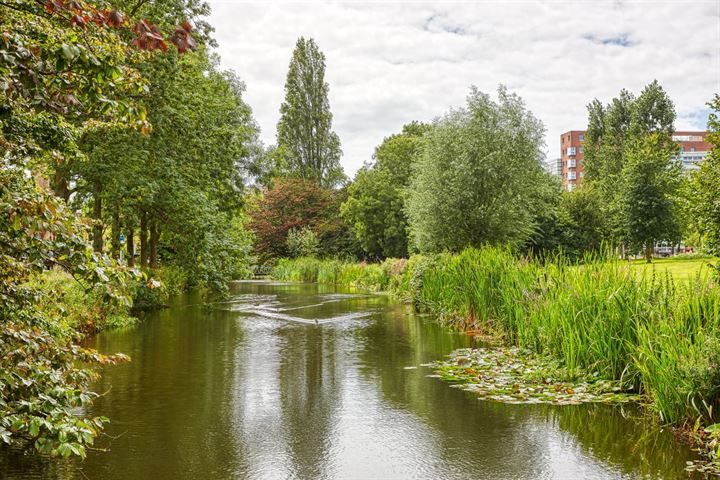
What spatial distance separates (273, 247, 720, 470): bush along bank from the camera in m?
5.87

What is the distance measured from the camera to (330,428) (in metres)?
6.42

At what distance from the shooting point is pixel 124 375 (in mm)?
9047

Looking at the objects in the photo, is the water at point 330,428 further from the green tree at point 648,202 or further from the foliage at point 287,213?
the foliage at point 287,213

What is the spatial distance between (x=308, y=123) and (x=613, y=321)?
158 ft

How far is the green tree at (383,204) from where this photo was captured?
3816 cm

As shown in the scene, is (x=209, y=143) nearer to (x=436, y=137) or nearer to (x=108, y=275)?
(x=436, y=137)

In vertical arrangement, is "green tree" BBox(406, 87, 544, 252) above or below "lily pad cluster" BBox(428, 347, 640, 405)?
above

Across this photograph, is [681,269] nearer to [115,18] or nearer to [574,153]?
[115,18]

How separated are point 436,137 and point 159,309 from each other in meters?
11.4

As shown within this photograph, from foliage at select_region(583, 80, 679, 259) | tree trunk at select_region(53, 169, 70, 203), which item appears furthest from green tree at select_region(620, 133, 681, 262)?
tree trunk at select_region(53, 169, 70, 203)

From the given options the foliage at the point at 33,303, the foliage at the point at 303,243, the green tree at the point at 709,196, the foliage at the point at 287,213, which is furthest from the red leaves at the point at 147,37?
the foliage at the point at 287,213

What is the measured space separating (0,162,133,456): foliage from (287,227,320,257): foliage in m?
38.5

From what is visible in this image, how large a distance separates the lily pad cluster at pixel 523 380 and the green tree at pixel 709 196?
10.7 ft

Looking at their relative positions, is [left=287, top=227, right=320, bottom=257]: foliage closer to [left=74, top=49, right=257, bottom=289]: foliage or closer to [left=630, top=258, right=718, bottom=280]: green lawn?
[left=630, top=258, right=718, bottom=280]: green lawn
